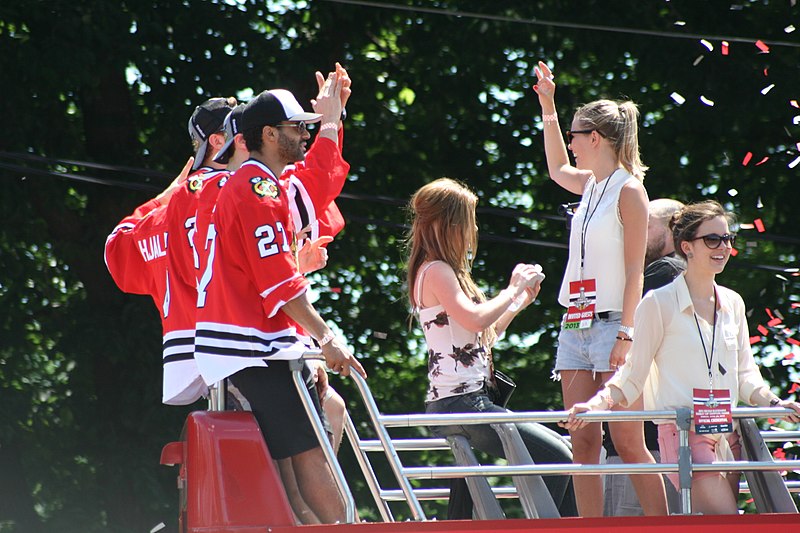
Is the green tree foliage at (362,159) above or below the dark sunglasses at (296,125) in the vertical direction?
above

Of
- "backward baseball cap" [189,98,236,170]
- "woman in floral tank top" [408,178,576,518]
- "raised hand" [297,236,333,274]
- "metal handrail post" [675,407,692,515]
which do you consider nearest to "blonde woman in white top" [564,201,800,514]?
"metal handrail post" [675,407,692,515]

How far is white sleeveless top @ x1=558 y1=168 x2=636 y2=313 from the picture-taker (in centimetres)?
491

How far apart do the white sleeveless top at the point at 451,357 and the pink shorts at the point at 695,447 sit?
739mm

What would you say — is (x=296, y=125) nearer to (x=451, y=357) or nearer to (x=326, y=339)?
(x=326, y=339)

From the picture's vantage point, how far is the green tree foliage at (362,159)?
10.4 meters

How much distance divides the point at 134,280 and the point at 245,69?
17.6 ft

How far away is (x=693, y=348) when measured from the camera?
14.7ft

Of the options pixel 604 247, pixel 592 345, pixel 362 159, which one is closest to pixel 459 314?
pixel 592 345

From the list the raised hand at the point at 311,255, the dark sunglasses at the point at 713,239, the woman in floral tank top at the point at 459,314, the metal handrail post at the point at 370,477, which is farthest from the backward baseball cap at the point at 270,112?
the dark sunglasses at the point at 713,239

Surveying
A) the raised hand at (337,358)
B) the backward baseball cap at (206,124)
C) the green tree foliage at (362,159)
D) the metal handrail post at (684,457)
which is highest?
the green tree foliage at (362,159)

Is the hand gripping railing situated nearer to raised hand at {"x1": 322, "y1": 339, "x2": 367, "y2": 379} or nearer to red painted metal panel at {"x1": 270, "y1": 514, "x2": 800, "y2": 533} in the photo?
red painted metal panel at {"x1": 270, "y1": 514, "x2": 800, "y2": 533}

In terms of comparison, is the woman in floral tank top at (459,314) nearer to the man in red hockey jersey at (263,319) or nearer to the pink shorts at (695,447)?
the pink shorts at (695,447)

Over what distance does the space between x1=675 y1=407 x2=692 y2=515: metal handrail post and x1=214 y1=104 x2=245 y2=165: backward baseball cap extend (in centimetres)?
178

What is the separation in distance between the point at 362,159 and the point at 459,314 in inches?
261
